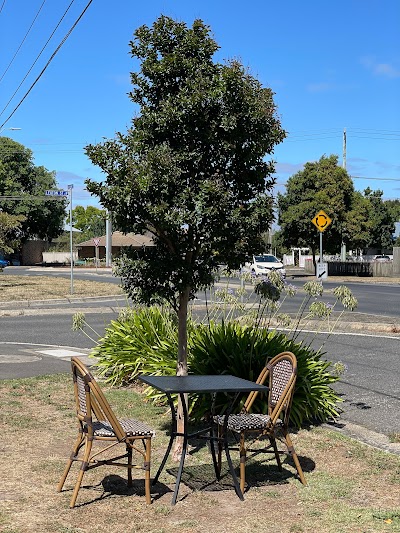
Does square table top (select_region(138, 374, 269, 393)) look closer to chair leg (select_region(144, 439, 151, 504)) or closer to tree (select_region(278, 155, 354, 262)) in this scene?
chair leg (select_region(144, 439, 151, 504))

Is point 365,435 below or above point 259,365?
below

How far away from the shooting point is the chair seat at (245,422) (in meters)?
5.62

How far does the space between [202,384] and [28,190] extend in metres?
71.2

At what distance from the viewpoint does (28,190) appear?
74.1 meters

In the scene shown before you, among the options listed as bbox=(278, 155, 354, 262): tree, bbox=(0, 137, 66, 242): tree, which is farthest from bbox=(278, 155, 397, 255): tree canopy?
bbox=(0, 137, 66, 242): tree

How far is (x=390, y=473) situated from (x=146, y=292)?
101 inches

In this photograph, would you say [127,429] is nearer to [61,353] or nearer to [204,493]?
[204,493]

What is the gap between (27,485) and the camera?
5.56 m

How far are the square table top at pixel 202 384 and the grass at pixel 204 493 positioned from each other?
0.74 m

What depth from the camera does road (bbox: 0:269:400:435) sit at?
848cm

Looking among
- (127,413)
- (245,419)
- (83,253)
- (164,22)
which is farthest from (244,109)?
Answer: (83,253)

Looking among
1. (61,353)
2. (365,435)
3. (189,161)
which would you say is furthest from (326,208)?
(189,161)

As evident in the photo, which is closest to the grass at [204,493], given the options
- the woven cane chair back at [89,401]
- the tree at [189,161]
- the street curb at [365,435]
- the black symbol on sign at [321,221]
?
the street curb at [365,435]

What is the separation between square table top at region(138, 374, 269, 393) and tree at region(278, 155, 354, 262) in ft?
130
